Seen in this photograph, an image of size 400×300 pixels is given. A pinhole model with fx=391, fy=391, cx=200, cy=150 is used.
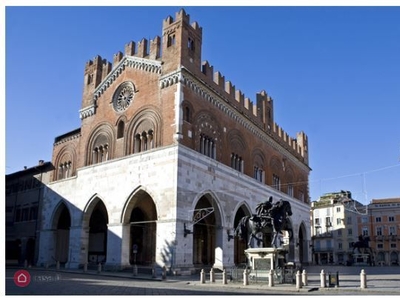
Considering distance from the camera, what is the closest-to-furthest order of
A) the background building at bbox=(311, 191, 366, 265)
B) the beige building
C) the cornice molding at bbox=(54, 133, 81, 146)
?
1. the cornice molding at bbox=(54, 133, 81, 146)
2. the beige building
3. the background building at bbox=(311, 191, 366, 265)

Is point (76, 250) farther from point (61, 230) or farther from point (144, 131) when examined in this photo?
point (144, 131)

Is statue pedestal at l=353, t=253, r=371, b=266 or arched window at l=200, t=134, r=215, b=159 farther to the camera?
statue pedestal at l=353, t=253, r=371, b=266

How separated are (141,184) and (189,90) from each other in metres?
6.83

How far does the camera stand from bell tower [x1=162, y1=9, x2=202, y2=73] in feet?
83.0

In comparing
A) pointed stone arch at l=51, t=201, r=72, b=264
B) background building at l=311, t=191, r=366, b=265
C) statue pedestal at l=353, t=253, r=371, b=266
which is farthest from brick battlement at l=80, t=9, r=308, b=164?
background building at l=311, t=191, r=366, b=265

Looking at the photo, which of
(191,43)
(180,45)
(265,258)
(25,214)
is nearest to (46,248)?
(25,214)

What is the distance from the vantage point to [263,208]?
18.7m

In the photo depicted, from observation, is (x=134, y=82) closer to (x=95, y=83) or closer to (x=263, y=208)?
(x=95, y=83)

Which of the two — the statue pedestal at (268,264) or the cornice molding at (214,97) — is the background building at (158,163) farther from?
the statue pedestal at (268,264)

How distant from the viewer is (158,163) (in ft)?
78.6

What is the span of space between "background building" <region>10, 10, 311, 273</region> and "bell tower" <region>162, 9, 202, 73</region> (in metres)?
A: 0.07

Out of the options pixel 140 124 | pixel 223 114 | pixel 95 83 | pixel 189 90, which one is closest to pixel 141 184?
pixel 140 124

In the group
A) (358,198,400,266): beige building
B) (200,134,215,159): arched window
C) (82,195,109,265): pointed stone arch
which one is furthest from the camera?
(358,198,400,266): beige building

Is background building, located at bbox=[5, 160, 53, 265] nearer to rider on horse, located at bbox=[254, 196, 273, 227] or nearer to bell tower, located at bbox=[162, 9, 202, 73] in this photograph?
bell tower, located at bbox=[162, 9, 202, 73]
